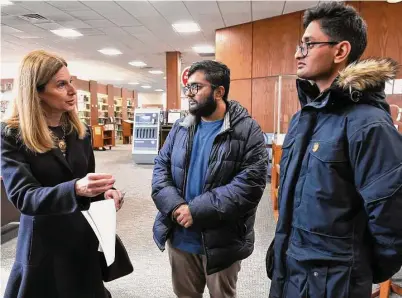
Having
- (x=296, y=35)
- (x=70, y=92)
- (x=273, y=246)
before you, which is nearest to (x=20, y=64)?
(x=70, y=92)

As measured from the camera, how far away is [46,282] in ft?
4.25

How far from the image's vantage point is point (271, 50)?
738 cm

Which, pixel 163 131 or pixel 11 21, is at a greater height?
pixel 11 21

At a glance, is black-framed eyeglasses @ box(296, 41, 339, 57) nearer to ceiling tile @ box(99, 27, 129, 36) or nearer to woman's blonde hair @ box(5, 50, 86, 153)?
woman's blonde hair @ box(5, 50, 86, 153)

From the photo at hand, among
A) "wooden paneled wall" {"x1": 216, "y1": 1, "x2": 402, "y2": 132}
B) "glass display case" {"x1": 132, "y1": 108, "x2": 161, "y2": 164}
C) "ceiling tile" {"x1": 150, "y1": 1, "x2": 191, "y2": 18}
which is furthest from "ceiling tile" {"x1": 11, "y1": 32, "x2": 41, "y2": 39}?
"wooden paneled wall" {"x1": 216, "y1": 1, "x2": 402, "y2": 132}

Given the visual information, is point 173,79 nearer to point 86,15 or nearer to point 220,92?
point 86,15

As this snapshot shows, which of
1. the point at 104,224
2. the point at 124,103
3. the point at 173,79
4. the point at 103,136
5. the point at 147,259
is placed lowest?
the point at 147,259

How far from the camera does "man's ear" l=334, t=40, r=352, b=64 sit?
1131 mm

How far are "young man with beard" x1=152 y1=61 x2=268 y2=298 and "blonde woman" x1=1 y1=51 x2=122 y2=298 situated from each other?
362 millimetres

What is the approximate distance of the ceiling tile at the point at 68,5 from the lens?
615cm

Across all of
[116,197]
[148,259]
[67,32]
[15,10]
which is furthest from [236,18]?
[116,197]

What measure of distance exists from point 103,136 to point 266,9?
28.1 feet

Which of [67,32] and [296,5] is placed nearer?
[296,5]

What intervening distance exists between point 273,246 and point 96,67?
45.1 feet
